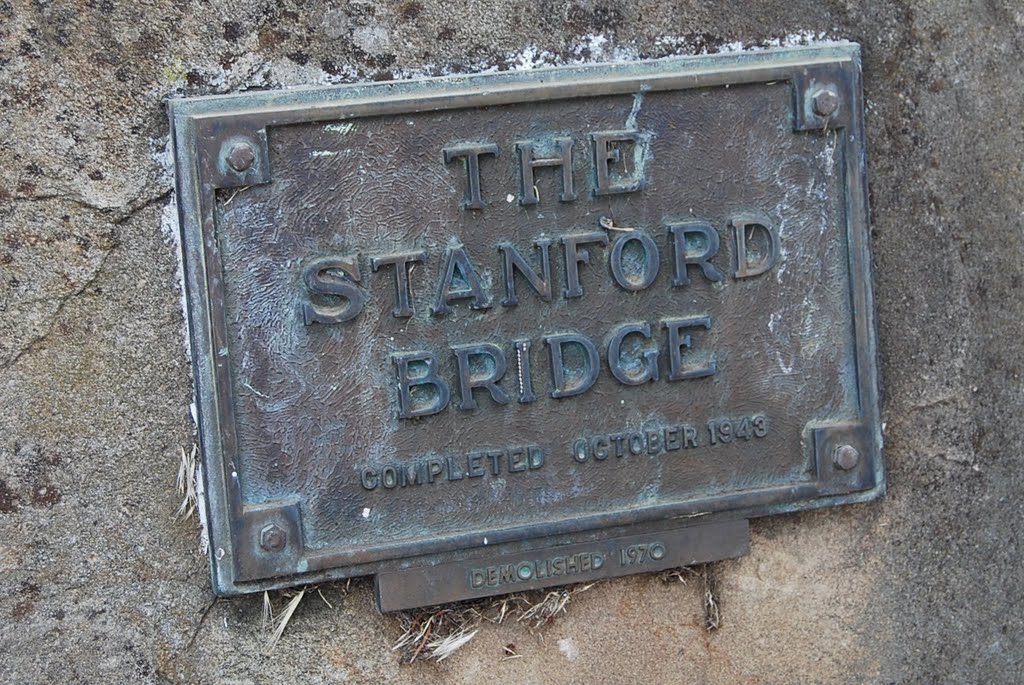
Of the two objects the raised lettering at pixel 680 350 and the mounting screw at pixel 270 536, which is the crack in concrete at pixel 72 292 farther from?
the raised lettering at pixel 680 350

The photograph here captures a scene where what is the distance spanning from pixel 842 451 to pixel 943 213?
428 mm

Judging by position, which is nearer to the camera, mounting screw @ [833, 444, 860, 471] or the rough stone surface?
the rough stone surface

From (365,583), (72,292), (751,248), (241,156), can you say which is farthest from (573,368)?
(72,292)

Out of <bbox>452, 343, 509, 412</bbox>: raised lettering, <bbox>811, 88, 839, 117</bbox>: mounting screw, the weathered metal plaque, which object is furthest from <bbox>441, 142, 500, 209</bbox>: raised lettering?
<bbox>811, 88, 839, 117</bbox>: mounting screw

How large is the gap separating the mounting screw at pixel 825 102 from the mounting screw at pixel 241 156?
0.83 metres

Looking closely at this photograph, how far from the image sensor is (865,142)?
1.63 m

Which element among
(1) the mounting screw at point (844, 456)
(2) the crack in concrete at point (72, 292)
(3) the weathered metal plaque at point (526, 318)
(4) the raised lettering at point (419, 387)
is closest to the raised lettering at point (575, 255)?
(3) the weathered metal plaque at point (526, 318)

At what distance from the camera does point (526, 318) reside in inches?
60.3

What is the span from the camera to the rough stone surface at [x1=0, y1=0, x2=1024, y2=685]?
1.45 metres

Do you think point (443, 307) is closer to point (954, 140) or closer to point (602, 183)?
point (602, 183)

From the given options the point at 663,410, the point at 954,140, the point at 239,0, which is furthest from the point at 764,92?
the point at 239,0

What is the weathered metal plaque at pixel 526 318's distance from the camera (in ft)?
4.76

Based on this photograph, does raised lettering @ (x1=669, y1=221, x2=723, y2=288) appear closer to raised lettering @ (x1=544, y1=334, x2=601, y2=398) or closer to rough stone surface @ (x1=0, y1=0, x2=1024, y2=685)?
raised lettering @ (x1=544, y1=334, x2=601, y2=398)

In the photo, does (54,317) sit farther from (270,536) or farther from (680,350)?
(680,350)
